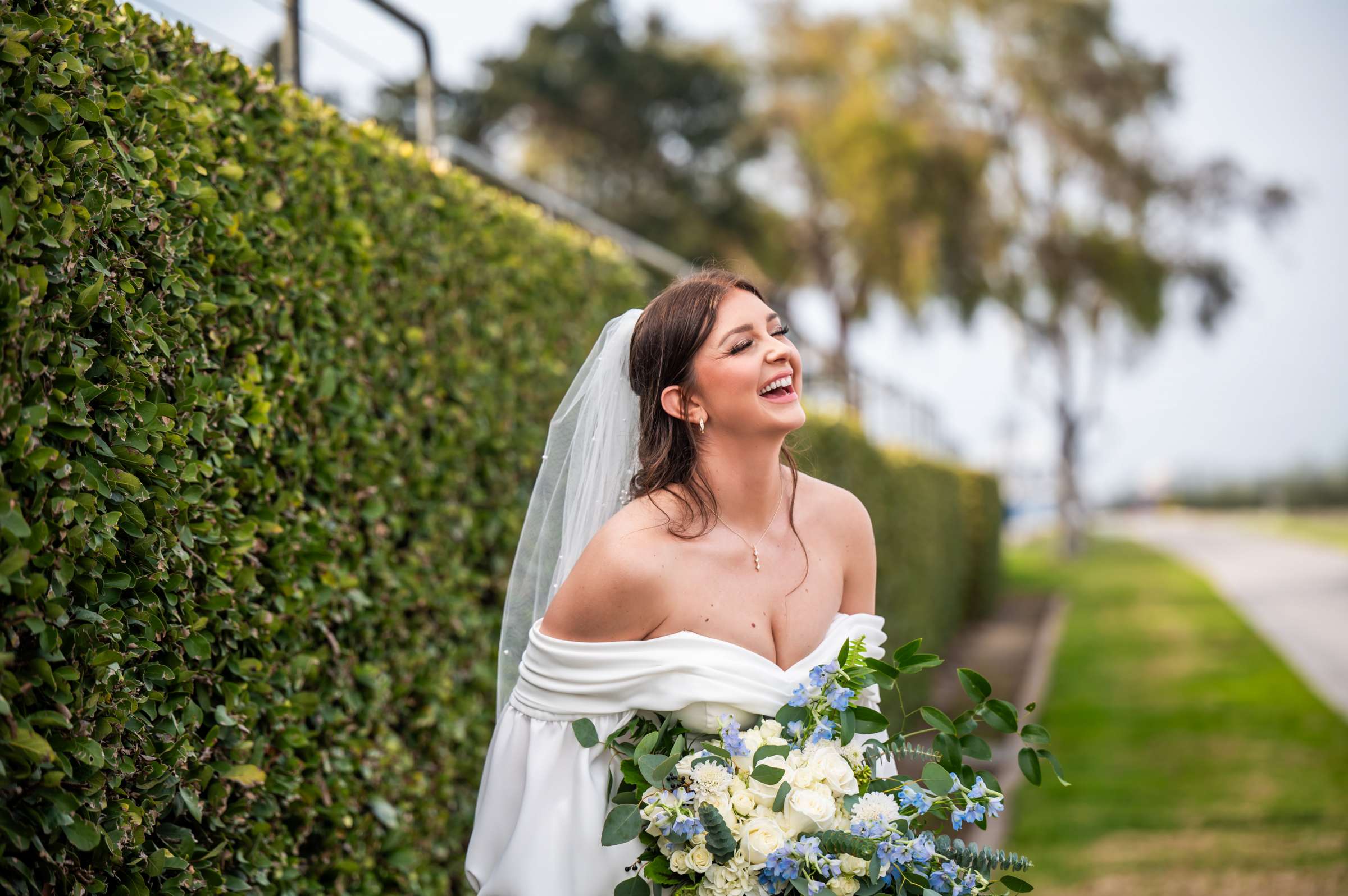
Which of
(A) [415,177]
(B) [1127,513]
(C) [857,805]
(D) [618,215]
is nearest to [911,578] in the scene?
(A) [415,177]

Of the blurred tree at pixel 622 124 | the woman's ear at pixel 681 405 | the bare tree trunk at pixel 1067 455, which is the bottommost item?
the woman's ear at pixel 681 405

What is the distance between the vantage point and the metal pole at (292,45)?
4.05 m

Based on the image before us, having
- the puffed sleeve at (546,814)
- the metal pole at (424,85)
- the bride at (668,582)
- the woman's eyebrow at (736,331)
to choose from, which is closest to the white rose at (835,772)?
the bride at (668,582)

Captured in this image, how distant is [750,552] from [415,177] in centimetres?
204

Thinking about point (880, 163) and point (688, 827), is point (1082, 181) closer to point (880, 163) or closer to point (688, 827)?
point (880, 163)

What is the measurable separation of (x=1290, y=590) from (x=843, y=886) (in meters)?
21.6

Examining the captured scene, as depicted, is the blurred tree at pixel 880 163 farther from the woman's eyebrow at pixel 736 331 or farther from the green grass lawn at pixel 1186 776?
the woman's eyebrow at pixel 736 331

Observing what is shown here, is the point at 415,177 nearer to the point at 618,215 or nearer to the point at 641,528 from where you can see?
the point at 641,528

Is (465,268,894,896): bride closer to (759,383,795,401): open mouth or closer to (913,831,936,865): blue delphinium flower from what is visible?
(759,383,795,401): open mouth

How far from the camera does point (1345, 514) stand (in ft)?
173

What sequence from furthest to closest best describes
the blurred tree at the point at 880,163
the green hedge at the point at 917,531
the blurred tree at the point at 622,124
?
the blurred tree at the point at 880,163, the blurred tree at the point at 622,124, the green hedge at the point at 917,531

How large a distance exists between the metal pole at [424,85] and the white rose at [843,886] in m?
3.87

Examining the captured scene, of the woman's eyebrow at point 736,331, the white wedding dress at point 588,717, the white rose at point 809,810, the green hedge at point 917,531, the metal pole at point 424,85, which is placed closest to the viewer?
the white rose at point 809,810

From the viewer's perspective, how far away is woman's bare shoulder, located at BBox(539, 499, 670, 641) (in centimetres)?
261
